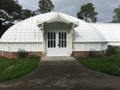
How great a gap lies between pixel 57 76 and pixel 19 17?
40.9m

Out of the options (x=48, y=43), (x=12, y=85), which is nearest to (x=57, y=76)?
(x=12, y=85)

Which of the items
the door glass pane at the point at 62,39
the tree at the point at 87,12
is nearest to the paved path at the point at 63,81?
the door glass pane at the point at 62,39

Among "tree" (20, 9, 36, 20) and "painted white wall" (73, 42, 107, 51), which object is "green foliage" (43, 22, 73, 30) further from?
"tree" (20, 9, 36, 20)

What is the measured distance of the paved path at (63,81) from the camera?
9.64 metres

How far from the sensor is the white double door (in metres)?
21.8

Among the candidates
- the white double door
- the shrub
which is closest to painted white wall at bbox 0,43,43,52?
the shrub

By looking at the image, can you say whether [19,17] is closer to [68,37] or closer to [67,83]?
[68,37]

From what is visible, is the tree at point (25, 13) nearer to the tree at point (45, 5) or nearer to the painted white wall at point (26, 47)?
the tree at point (45, 5)

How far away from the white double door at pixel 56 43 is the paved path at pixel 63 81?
8351 mm

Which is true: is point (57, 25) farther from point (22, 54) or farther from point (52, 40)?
point (22, 54)

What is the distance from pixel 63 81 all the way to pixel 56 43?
1124 centimetres

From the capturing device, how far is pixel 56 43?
21.8 meters

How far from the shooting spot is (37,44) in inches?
861

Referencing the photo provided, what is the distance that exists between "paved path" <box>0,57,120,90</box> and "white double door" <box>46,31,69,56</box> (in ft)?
27.4
